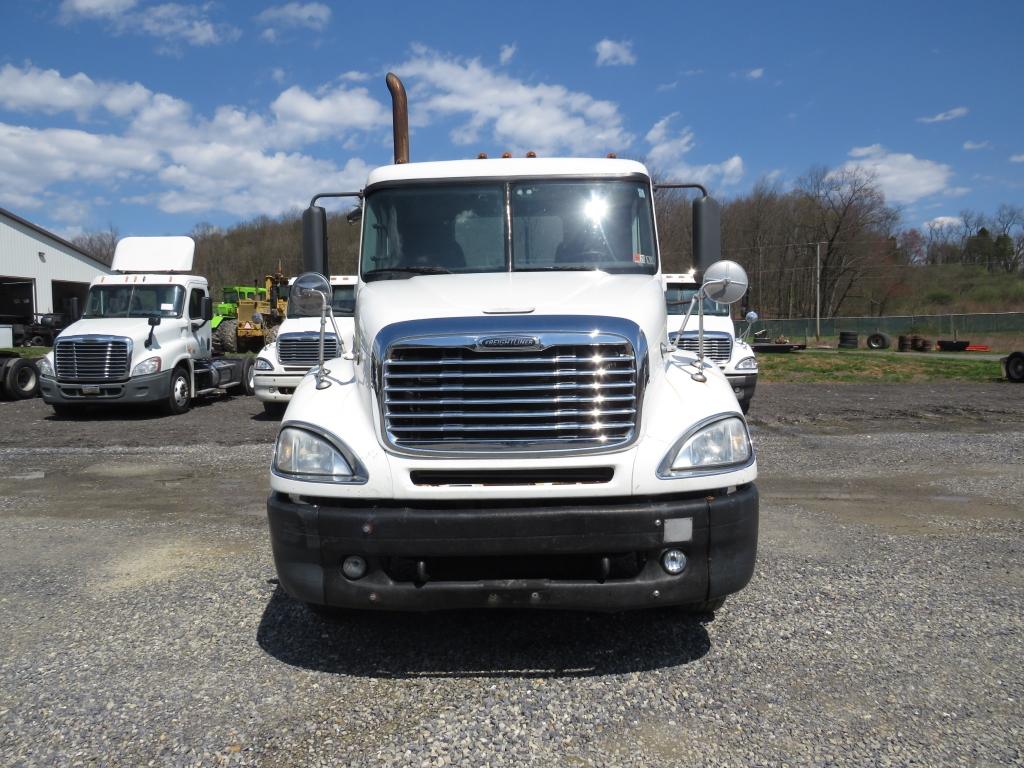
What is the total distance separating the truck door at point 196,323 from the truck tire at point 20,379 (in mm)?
4148

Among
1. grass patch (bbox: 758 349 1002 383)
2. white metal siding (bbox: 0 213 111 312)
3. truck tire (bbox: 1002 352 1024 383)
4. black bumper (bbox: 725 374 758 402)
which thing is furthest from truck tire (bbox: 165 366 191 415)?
white metal siding (bbox: 0 213 111 312)

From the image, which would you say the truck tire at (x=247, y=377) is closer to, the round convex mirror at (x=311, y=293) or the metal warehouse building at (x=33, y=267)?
the round convex mirror at (x=311, y=293)

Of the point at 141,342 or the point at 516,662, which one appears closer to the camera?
the point at 516,662

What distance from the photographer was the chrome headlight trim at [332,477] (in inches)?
135

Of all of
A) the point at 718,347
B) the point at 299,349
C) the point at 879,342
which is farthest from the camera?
the point at 879,342

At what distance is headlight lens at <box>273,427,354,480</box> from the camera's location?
137 inches

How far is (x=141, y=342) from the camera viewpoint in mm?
13492

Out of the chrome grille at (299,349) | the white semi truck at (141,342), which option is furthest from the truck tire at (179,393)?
the chrome grille at (299,349)

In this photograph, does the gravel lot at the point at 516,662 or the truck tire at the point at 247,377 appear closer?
the gravel lot at the point at 516,662

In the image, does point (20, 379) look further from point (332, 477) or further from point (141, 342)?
point (332, 477)

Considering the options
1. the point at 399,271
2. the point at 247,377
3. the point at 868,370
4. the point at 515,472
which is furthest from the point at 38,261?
the point at 515,472

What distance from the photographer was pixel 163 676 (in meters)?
3.58

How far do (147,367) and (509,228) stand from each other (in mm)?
10307

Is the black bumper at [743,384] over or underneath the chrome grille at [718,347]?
underneath
